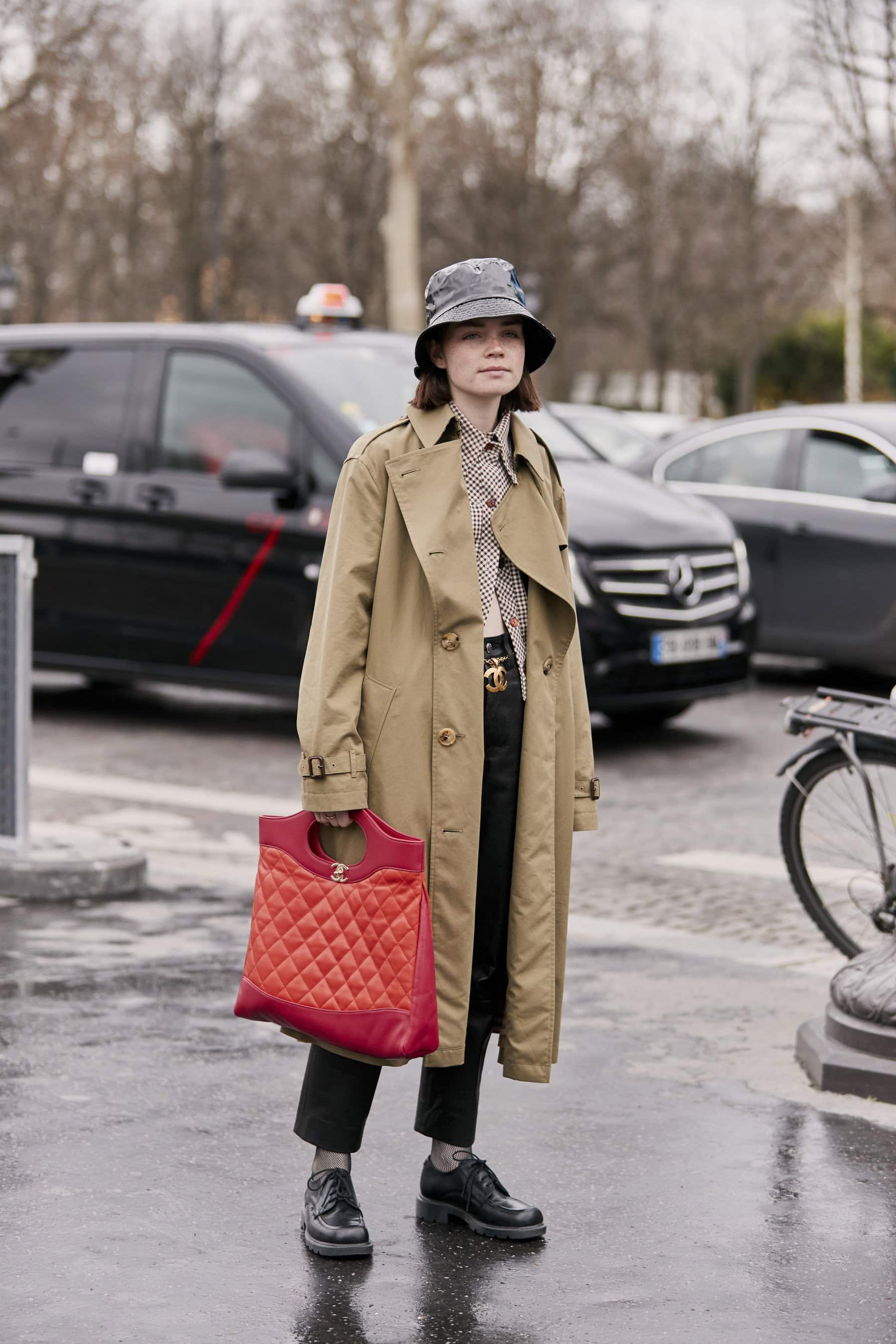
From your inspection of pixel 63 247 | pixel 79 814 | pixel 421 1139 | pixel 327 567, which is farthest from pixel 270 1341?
pixel 63 247

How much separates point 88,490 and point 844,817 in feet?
18.1

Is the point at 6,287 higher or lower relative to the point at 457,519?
higher

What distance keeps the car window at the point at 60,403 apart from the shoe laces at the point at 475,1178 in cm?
674

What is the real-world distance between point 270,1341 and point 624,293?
46.4 m

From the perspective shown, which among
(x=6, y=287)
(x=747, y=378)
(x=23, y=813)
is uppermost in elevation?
(x=6, y=287)

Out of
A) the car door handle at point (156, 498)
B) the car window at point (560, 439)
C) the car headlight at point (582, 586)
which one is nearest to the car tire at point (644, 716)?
the car window at point (560, 439)

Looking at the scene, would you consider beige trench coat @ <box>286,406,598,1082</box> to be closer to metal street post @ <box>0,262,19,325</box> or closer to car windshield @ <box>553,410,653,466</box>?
car windshield @ <box>553,410,653,466</box>

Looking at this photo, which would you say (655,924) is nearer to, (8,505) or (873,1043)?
(873,1043)

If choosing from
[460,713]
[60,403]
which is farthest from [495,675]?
[60,403]

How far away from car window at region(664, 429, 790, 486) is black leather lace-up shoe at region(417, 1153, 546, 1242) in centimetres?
806

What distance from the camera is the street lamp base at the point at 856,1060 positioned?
460 centimetres

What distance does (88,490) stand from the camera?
1002cm

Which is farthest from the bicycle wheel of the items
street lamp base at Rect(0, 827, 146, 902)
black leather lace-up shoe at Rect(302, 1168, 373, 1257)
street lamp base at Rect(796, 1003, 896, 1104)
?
street lamp base at Rect(0, 827, 146, 902)

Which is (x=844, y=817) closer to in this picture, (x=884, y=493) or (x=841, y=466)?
(x=884, y=493)
